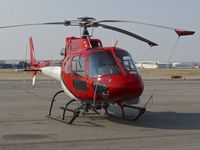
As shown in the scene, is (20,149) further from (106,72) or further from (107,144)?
(106,72)

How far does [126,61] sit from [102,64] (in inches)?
29.2

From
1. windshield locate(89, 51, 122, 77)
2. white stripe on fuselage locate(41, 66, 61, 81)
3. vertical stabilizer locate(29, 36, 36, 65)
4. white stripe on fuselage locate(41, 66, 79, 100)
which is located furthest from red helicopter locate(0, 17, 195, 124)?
vertical stabilizer locate(29, 36, 36, 65)

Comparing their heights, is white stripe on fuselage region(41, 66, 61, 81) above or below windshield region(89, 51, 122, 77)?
below

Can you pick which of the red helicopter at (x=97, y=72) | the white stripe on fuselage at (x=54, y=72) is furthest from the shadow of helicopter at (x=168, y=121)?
the white stripe on fuselage at (x=54, y=72)

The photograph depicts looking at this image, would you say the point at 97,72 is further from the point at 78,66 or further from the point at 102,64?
the point at 78,66

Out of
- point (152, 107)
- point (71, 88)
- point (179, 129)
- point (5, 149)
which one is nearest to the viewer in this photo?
point (5, 149)

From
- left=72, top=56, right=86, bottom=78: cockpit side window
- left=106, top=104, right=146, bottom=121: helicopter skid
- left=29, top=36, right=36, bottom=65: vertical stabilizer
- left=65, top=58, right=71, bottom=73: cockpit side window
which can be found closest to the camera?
left=72, top=56, right=86, bottom=78: cockpit side window

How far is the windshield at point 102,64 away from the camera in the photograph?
13.0 meters

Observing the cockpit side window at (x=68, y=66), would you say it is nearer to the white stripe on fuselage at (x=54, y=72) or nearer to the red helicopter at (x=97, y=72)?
the red helicopter at (x=97, y=72)

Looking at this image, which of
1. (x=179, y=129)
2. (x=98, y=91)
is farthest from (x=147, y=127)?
(x=98, y=91)

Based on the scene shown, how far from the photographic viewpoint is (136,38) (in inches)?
532

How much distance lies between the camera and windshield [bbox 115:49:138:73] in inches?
514

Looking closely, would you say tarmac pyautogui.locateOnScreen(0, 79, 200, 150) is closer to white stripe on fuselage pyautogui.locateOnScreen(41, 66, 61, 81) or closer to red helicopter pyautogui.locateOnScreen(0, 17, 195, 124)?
red helicopter pyautogui.locateOnScreen(0, 17, 195, 124)

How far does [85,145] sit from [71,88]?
16.3 ft
